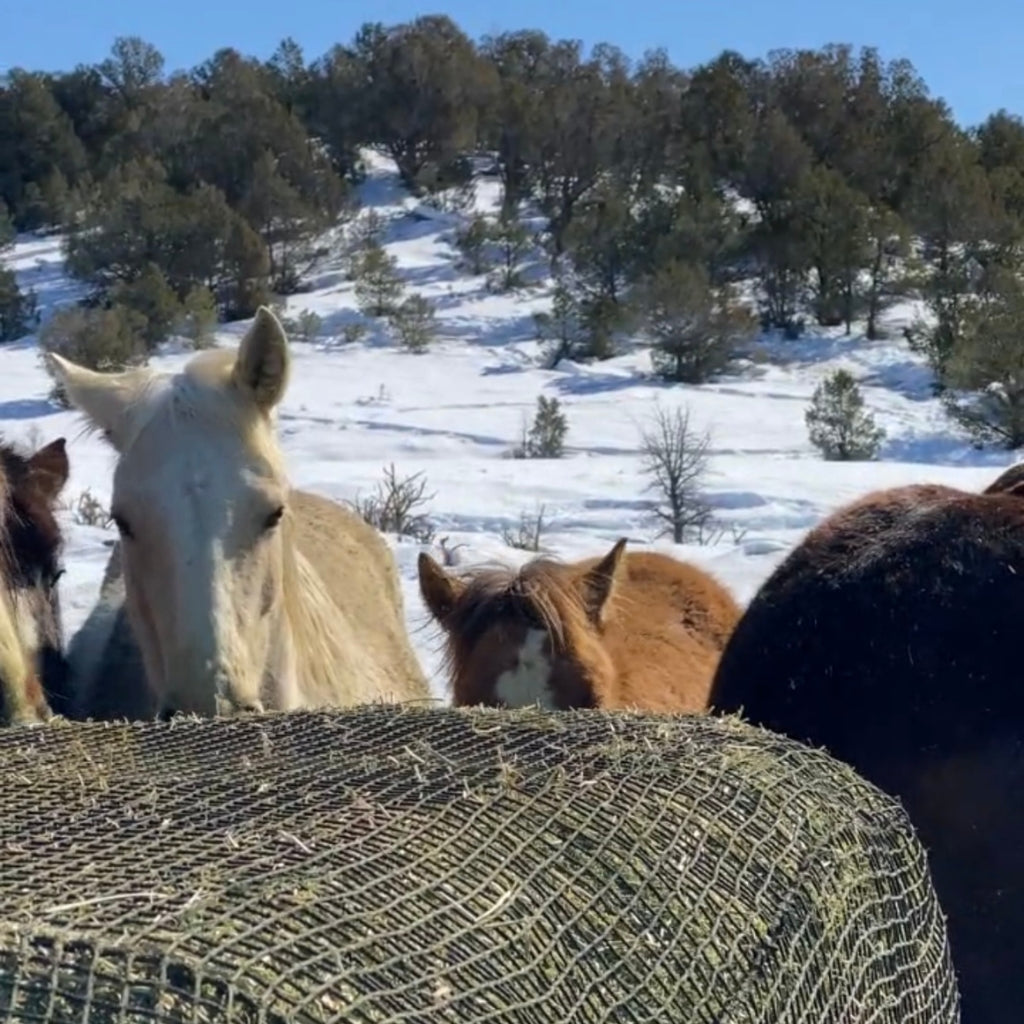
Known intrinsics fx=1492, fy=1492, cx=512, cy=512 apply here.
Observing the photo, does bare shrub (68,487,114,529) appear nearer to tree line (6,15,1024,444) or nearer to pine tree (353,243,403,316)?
tree line (6,15,1024,444)

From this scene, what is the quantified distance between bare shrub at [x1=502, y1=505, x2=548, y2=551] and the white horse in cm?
657

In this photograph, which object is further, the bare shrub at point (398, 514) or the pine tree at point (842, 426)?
the pine tree at point (842, 426)

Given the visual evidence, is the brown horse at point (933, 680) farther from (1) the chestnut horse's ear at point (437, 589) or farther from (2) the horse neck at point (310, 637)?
(1) the chestnut horse's ear at point (437, 589)

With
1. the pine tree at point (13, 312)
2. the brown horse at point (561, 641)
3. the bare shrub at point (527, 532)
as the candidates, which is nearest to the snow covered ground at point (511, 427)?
the bare shrub at point (527, 532)

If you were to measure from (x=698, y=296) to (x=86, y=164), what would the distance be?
16850 millimetres

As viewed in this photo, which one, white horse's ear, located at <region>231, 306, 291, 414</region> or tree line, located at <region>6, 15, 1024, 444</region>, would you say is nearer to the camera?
white horse's ear, located at <region>231, 306, 291, 414</region>

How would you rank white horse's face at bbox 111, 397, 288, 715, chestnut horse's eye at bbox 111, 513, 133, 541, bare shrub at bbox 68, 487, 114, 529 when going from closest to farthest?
1. white horse's face at bbox 111, 397, 288, 715
2. chestnut horse's eye at bbox 111, 513, 133, 541
3. bare shrub at bbox 68, 487, 114, 529

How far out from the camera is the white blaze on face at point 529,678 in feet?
16.0

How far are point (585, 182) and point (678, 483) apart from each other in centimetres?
1987

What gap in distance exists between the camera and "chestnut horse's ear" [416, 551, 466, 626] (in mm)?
5332

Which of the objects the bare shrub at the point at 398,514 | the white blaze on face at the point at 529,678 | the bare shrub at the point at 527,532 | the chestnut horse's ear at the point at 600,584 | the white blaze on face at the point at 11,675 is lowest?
the bare shrub at the point at 527,532

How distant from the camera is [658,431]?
17.8 meters

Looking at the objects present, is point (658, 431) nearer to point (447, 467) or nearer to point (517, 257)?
point (447, 467)

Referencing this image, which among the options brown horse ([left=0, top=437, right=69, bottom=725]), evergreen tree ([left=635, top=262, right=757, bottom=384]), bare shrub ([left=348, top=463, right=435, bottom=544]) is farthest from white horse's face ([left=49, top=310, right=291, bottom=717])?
evergreen tree ([left=635, top=262, right=757, bottom=384])
